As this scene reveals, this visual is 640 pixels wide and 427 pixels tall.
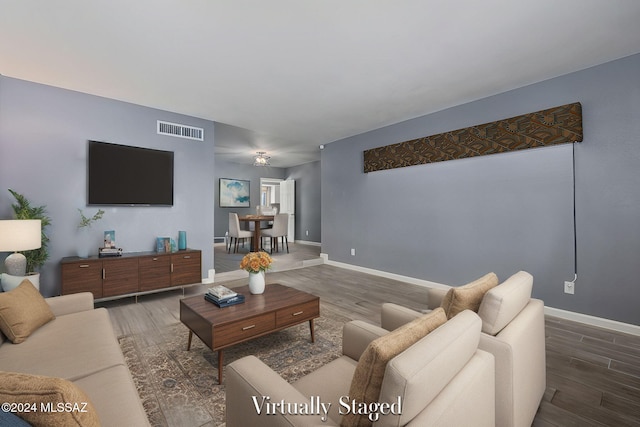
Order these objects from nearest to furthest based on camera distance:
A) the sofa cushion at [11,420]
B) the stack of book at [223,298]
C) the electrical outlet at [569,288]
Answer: the sofa cushion at [11,420]
the stack of book at [223,298]
the electrical outlet at [569,288]

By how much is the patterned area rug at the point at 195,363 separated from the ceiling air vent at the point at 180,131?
9.37 ft

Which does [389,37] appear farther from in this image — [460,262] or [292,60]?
[460,262]

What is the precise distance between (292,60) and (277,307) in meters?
2.38

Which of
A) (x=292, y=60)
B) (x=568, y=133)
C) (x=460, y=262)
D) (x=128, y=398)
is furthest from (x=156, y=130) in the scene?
(x=568, y=133)

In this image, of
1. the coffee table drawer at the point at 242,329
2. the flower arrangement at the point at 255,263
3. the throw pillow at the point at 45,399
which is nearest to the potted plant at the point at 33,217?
the flower arrangement at the point at 255,263

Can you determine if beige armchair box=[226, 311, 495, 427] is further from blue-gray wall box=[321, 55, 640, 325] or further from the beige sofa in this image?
blue-gray wall box=[321, 55, 640, 325]

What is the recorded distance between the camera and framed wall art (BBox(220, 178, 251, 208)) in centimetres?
873

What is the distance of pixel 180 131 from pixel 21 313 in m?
3.29

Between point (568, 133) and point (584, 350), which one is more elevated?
point (568, 133)

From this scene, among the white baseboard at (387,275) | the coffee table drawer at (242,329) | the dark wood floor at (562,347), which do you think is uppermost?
the coffee table drawer at (242,329)

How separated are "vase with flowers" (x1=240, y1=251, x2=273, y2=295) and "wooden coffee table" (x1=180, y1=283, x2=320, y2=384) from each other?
75 mm

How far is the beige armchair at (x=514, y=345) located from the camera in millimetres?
1283

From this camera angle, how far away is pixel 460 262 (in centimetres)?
402

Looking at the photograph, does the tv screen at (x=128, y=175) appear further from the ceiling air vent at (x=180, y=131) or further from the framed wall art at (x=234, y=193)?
the framed wall art at (x=234, y=193)
